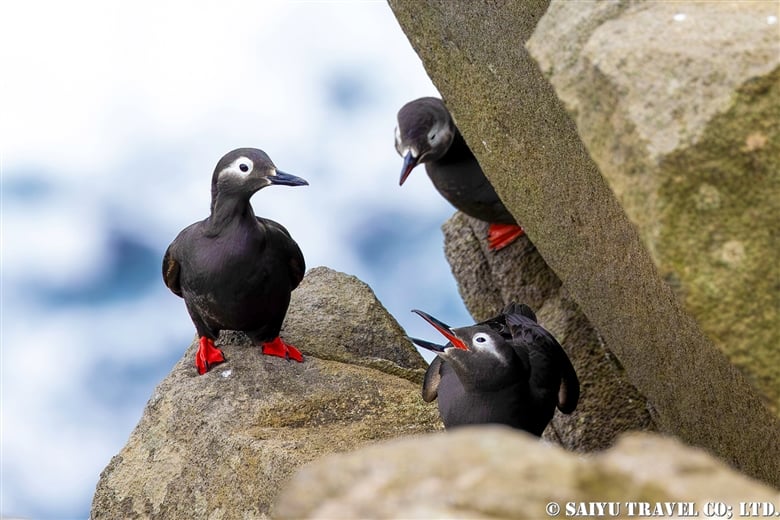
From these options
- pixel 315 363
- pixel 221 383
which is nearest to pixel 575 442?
pixel 315 363

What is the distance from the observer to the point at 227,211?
625cm

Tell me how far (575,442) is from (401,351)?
118 cm

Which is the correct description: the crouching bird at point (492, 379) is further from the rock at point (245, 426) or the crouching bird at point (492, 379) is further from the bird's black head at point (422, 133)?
the bird's black head at point (422, 133)

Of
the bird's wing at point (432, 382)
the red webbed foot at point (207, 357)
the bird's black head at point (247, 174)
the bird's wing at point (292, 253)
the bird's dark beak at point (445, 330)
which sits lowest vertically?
the bird's wing at point (432, 382)

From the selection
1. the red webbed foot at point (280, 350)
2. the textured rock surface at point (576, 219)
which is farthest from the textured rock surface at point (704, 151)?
the red webbed foot at point (280, 350)

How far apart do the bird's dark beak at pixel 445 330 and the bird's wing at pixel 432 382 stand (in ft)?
1.51

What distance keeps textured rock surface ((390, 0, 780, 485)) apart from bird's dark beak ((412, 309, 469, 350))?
0.92 metres

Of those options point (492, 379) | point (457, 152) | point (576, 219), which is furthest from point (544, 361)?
point (457, 152)

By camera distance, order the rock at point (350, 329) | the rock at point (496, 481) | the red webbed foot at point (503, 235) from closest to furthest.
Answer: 1. the rock at point (496, 481)
2. the rock at point (350, 329)
3. the red webbed foot at point (503, 235)

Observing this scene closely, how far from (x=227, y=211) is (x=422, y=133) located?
1658mm

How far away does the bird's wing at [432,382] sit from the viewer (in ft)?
19.1

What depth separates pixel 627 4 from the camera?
344 cm

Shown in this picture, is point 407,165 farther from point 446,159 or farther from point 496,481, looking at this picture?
point 496,481

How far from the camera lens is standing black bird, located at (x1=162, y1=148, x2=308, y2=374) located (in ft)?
20.1
